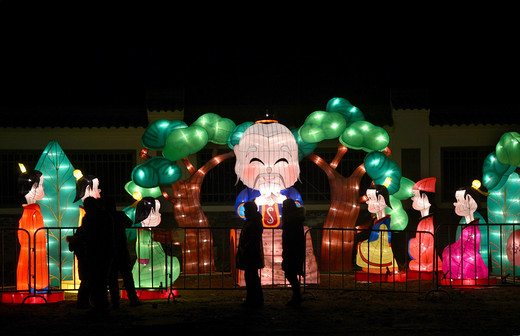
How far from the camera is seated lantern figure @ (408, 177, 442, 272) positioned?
38.7 ft

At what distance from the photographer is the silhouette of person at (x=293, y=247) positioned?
31.0 ft

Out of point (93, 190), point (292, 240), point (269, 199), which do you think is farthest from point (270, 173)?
point (93, 190)

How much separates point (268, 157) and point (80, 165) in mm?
6419

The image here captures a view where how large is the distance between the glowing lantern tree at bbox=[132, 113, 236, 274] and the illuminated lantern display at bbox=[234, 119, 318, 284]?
3.21 feet

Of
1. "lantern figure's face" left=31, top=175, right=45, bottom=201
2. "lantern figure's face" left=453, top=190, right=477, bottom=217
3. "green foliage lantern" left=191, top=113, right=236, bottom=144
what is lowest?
"lantern figure's face" left=453, top=190, right=477, bottom=217

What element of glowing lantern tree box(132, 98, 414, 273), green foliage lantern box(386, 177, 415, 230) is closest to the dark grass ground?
glowing lantern tree box(132, 98, 414, 273)

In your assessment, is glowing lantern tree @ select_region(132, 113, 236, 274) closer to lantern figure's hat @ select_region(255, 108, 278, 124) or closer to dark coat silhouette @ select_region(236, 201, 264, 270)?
lantern figure's hat @ select_region(255, 108, 278, 124)

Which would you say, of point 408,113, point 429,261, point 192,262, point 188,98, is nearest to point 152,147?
point 192,262

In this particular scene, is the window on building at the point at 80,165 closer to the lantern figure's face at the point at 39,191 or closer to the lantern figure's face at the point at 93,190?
the lantern figure's face at the point at 93,190

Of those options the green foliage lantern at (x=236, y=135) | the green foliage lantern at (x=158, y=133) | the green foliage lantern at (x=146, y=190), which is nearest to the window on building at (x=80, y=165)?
the green foliage lantern at (x=146, y=190)

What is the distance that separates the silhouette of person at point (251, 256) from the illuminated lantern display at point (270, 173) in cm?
203

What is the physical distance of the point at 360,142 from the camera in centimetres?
1233

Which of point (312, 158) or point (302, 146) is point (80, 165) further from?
point (302, 146)

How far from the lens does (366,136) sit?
40.3 feet
